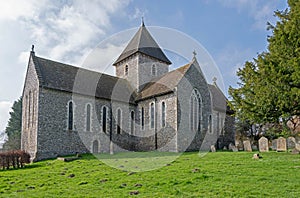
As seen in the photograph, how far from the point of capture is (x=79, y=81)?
1030 inches

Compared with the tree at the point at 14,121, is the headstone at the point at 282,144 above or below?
below

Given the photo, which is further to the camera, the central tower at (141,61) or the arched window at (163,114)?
the central tower at (141,61)

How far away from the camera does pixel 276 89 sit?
1520 cm

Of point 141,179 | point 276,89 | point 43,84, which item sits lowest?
point 141,179

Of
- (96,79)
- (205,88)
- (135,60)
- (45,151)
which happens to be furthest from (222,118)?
(45,151)

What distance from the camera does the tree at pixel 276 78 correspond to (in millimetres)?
14977

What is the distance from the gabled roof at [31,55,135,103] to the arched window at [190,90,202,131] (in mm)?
6048

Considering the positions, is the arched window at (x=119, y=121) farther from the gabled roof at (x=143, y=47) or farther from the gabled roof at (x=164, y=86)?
the gabled roof at (x=143, y=47)

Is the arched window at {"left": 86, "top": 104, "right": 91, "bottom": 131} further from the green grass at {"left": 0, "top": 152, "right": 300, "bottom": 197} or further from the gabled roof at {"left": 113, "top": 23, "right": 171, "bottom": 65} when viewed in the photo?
the green grass at {"left": 0, "top": 152, "right": 300, "bottom": 197}

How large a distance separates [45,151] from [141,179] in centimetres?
1339

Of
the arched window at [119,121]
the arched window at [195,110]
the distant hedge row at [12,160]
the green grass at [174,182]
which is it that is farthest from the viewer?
the arched window at [119,121]

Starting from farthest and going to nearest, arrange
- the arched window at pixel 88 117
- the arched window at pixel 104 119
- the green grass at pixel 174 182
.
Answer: the arched window at pixel 104 119
the arched window at pixel 88 117
the green grass at pixel 174 182

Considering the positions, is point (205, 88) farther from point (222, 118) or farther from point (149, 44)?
point (149, 44)

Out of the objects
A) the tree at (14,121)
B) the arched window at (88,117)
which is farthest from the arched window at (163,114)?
the tree at (14,121)
